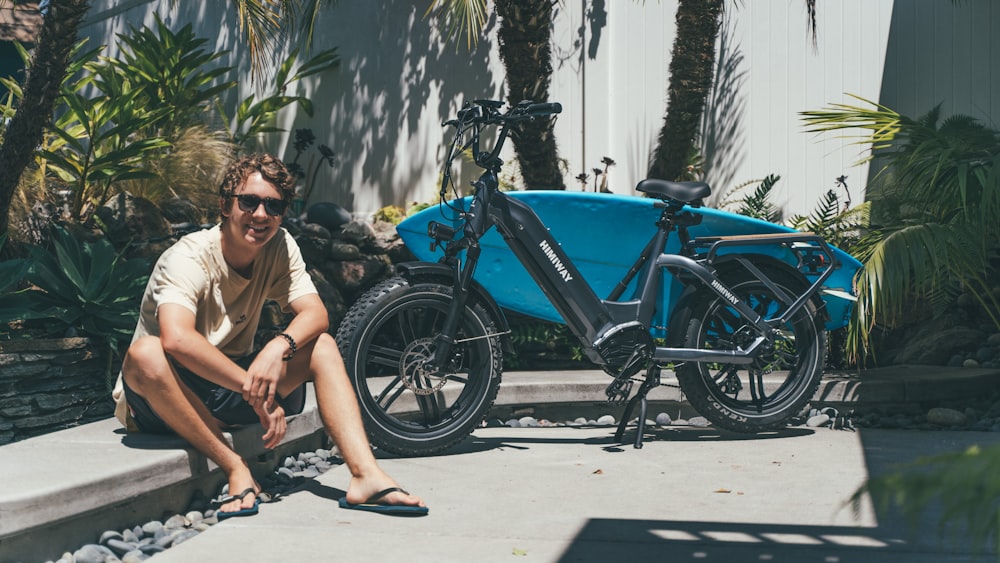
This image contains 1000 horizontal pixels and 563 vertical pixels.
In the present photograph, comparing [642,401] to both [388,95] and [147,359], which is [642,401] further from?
[388,95]

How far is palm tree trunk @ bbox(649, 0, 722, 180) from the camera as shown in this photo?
22.8 feet

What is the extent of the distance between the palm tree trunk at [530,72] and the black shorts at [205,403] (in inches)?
132

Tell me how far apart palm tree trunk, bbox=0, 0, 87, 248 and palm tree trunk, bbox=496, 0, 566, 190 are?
2.60 metres

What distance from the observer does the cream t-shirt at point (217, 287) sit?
342 cm

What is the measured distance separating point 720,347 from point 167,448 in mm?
2653

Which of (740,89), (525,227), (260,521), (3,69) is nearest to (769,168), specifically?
(740,89)

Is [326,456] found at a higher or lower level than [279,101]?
lower

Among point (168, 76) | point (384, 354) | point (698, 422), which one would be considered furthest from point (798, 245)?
point (168, 76)

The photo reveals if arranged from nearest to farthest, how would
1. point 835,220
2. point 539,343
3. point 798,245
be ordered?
1. point 798,245
2. point 539,343
3. point 835,220

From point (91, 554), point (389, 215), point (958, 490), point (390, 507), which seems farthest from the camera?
point (389, 215)

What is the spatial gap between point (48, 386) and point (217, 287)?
2.45 metres

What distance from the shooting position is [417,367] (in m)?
4.34

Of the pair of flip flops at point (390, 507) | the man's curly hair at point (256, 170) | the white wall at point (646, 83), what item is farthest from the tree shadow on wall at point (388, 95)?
the pair of flip flops at point (390, 507)

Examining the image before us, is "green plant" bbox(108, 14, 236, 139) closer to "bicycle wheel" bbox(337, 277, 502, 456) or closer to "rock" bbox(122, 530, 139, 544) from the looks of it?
"bicycle wheel" bbox(337, 277, 502, 456)
